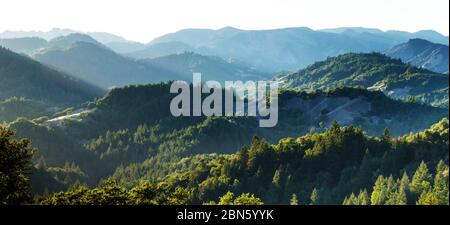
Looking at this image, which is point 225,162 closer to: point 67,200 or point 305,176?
point 305,176

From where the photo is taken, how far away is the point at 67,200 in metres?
68.9

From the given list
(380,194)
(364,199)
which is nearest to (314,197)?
(364,199)

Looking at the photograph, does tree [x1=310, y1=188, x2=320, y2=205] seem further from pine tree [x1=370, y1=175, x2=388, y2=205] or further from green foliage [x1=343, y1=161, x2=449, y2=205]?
pine tree [x1=370, y1=175, x2=388, y2=205]

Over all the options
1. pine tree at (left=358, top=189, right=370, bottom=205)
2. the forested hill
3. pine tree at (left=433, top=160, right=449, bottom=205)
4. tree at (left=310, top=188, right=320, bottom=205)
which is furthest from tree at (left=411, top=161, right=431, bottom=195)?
tree at (left=310, top=188, right=320, bottom=205)

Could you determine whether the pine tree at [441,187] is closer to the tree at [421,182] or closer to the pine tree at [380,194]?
the tree at [421,182]

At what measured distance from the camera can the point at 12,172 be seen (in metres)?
59.4

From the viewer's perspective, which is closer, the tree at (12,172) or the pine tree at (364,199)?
the tree at (12,172)

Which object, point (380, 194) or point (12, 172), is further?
point (380, 194)

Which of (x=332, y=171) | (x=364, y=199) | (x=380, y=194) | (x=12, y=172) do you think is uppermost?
(x=12, y=172)

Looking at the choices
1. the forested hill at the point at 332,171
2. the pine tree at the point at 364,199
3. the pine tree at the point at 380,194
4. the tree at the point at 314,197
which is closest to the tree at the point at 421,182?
the forested hill at the point at 332,171

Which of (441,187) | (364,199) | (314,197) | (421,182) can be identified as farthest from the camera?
(314,197)

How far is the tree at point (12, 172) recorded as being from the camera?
57.6 metres

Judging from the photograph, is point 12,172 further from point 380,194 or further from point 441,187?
point 441,187
